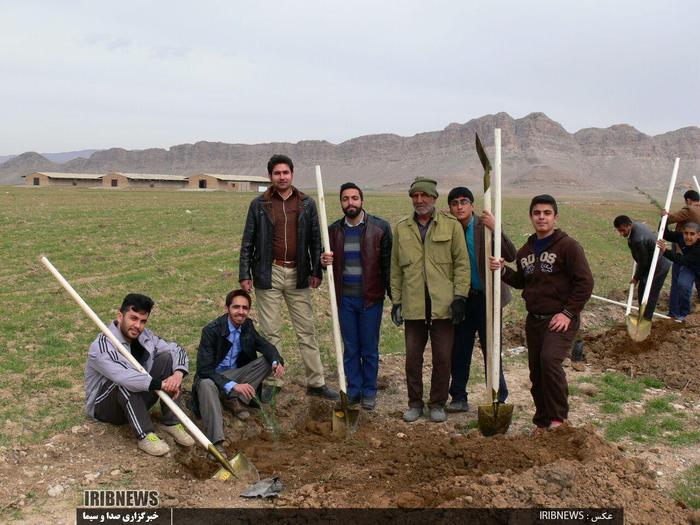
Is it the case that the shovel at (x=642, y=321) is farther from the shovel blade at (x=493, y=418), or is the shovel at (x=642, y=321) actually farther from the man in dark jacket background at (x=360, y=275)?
the man in dark jacket background at (x=360, y=275)

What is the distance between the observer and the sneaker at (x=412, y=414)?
5926 mm

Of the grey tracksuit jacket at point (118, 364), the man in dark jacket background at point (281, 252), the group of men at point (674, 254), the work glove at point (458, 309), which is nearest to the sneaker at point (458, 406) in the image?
the work glove at point (458, 309)

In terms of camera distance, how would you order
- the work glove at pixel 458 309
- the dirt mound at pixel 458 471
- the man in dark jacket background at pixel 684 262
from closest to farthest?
the dirt mound at pixel 458 471 → the work glove at pixel 458 309 → the man in dark jacket background at pixel 684 262

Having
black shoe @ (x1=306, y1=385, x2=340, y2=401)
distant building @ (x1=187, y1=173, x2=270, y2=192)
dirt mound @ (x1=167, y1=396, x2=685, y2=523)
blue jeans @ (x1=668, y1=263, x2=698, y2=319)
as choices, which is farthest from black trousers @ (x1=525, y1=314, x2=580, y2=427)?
distant building @ (x1=187, y1=173, x2=270, y2=192)

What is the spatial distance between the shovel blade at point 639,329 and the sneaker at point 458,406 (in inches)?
140

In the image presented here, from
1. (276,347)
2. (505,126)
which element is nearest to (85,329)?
(276,347)

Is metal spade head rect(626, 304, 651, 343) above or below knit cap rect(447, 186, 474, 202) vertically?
below

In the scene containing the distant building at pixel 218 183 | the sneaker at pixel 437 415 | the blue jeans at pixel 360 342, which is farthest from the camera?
the distant building at pixel 218 183

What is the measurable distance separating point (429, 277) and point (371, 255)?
638mm

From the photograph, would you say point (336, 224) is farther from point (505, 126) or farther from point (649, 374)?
point (505, 126)

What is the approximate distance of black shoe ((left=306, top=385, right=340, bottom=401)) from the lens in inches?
251

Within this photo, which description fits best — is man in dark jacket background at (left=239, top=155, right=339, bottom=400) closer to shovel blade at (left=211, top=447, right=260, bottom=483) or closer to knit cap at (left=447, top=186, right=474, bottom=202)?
knit cap at (left=447, top=186, right=474, bottom=202)

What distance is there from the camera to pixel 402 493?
3.98 meters

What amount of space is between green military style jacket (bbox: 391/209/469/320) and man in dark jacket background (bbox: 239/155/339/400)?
3.13 feet
